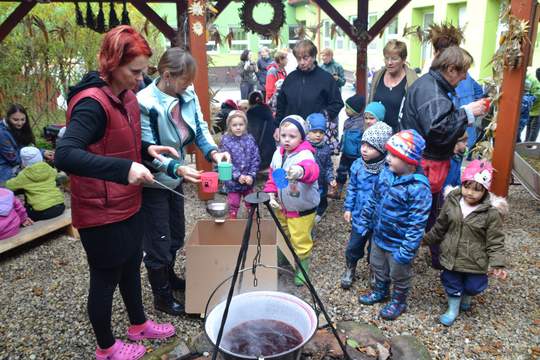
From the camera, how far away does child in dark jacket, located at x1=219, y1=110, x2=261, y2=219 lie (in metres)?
4.66

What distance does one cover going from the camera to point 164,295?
3.12 metres

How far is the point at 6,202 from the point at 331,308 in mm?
2989

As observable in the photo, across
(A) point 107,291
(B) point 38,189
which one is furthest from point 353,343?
(B) point 38,189

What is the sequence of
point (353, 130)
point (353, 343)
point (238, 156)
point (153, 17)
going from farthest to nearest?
point (153, 17), point (353, 130), point (238, 156), point (353, 343)

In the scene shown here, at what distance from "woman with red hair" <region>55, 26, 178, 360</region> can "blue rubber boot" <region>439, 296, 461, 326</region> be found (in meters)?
2.06

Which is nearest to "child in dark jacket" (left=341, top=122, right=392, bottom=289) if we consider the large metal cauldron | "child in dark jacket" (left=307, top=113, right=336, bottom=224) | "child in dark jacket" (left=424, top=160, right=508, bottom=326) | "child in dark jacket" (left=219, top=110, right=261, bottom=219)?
"child in dark jacket" (left=424, top=160, right=508, bottom=326)

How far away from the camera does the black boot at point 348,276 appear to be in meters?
3.59

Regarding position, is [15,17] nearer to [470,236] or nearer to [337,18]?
[337,18]

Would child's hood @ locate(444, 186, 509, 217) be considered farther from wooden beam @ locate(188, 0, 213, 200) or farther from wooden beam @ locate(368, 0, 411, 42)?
wooden beam @ locate(368, 0, 411, 42)

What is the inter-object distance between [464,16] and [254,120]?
34.7 ft

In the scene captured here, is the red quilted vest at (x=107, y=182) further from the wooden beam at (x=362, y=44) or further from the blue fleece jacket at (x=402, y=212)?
the wooden beam at (x=362, y=44)

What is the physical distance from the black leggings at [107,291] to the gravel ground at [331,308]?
0.40 m

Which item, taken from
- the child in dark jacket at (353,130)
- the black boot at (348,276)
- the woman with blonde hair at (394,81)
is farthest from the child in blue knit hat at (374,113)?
the black boot at (348,276)

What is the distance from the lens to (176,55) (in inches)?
101
